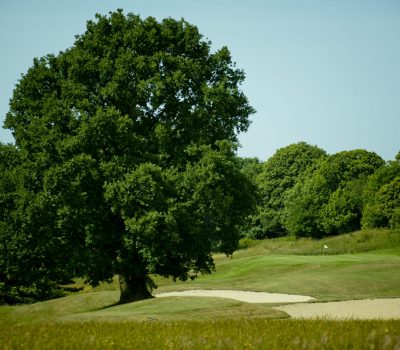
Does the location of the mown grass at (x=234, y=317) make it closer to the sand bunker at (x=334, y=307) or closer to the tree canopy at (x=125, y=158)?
the sand bunker at (x=334, y=307)

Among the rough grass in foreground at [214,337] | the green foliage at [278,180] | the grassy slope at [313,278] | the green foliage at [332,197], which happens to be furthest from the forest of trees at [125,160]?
the green foliage at [278,180]

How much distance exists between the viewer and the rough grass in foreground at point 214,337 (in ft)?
25.6

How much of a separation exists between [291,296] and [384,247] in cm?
3367

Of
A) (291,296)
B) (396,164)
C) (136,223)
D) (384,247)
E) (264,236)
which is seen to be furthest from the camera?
(264,236)

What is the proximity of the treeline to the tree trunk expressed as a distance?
44966mm

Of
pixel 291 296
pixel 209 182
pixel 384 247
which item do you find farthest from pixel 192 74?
pixel 384 247

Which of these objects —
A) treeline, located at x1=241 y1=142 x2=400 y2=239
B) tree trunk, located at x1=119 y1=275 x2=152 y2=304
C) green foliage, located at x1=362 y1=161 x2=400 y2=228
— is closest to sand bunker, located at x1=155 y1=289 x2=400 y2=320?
tree trunk, located at x1=119 y1=275 x2=152 y2=304

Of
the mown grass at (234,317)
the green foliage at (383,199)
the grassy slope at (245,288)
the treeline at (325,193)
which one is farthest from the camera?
the treeline at (325,193)

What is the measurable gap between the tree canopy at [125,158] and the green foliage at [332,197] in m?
56.9

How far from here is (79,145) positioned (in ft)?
79.0

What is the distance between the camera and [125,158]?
24.2 metres

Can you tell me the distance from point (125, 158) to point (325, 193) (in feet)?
222

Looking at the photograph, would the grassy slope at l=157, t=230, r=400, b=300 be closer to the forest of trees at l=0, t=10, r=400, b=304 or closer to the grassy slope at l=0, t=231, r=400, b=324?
the grassy slope at l=0, t=231, r=400, b=324

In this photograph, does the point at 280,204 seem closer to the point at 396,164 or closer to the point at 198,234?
the point at 396,164
